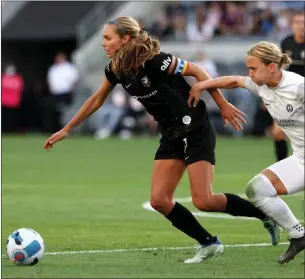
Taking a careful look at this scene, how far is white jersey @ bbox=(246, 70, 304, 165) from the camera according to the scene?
8.58 m

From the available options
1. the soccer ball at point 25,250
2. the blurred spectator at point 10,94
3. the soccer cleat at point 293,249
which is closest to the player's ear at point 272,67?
the soccer cleat at point 293,249

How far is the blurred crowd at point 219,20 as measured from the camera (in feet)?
99.3

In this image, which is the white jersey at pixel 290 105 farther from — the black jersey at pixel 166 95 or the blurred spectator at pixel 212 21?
the blurred spectator at pixel 212 21

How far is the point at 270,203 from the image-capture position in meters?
8.83

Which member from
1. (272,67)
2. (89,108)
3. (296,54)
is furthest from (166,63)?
(296,54)

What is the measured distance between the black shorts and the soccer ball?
133 centimetres

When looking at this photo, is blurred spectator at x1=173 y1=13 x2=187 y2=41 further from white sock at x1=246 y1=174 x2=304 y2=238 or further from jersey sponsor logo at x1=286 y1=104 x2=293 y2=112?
jersey sponsor logo at x1=286 y1=104 x2=293 y2=112

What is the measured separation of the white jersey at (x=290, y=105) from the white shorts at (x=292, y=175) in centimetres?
6

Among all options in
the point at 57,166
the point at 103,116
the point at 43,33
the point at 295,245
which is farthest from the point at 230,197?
the point at 43,33

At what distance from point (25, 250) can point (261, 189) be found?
2037mm

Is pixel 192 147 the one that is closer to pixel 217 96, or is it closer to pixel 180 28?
pixel 217 96

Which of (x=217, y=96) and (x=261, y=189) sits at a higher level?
(x=217, y=96)

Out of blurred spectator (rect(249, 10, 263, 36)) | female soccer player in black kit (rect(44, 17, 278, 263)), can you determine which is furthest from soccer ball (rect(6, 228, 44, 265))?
blurred spectator (rect(249, 10, 263, 36))

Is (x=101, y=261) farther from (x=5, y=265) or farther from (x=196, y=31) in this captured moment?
(x=196, y=31)
